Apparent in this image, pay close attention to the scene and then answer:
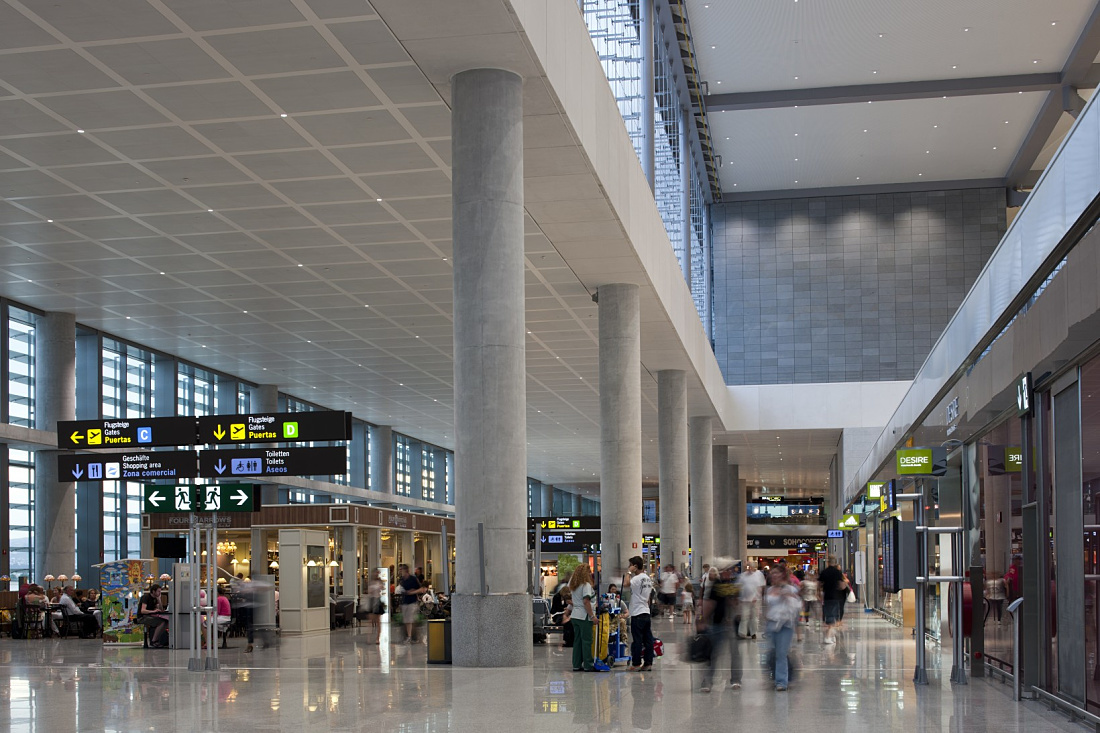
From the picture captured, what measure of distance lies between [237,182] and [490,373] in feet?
29.2

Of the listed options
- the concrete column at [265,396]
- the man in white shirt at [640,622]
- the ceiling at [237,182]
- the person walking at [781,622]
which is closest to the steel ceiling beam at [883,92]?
the ceiling at [237,182]

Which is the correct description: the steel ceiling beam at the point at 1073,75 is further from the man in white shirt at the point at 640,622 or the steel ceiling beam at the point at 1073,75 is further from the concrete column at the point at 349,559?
the man in white shirt at the point at 640,622

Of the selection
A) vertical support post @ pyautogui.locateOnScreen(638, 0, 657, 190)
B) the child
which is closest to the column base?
the child

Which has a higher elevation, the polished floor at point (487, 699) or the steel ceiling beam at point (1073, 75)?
the steel ceiling beam at point (1073, 75)

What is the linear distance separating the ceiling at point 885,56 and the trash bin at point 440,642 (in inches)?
1072

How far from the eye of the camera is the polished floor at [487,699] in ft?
34.2

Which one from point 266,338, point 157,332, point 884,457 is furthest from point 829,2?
point 157,332

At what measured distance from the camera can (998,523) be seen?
15.2m

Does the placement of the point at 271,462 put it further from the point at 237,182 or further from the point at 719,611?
the point at 719,611

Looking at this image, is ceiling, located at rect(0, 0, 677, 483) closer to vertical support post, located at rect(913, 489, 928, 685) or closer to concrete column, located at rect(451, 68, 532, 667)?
concrete column, located at rect(451, 68, 532, 667)

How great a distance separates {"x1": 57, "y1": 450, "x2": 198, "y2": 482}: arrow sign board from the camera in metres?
18.9

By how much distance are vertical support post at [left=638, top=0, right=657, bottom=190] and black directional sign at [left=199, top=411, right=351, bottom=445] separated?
47.4 ft

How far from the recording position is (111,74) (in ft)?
55.0

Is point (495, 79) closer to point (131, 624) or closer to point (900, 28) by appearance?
point (131, 624)
